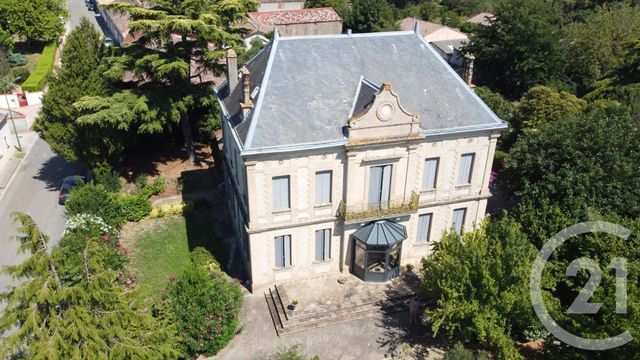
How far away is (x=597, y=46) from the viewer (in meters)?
56.4

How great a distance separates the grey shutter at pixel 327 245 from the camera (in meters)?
28.5

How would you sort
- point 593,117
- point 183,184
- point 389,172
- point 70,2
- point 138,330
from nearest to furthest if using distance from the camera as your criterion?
point 138,330
point 389,172
point 593,117
point 183,184
point 70,2

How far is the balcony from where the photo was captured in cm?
2752

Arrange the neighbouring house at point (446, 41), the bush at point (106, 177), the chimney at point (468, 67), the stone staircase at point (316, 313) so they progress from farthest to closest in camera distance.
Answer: the neighbouring house at point (446, 41)
the bush at point (106, 177)
the chimney at point (468, 67)
the stone staircase at point (316, 313)

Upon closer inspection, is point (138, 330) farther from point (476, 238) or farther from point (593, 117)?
point (593, 117)

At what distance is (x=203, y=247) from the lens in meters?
32.5

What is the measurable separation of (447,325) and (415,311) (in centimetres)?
320

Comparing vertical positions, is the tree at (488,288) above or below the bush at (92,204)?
above

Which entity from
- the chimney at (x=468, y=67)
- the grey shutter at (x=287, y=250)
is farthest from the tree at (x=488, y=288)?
the chimney at (x=468, y=67)

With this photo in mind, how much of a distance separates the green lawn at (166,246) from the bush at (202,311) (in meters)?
4.57

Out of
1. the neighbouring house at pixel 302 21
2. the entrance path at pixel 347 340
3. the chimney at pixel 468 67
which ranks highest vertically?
the chimney at pixel 468 67

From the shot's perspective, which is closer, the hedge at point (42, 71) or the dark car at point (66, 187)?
the dark car at point (66, 187)

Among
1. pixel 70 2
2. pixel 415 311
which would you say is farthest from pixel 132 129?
pixel 70 2

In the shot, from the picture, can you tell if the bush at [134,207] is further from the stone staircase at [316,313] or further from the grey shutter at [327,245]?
the grey shutter at [327,245]
